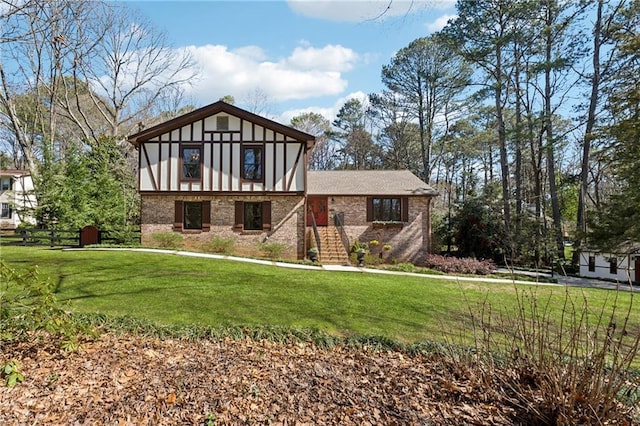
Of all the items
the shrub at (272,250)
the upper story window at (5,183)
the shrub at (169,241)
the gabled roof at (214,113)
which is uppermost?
the gabled roof at (214,113)

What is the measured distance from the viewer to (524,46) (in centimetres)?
1908

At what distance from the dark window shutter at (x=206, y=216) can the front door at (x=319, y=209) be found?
5211 millimetres

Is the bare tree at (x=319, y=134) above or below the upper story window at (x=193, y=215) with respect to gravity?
above

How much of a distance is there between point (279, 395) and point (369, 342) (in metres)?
1.72

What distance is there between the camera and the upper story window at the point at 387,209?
696 inches

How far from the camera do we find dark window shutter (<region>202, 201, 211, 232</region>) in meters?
15.4

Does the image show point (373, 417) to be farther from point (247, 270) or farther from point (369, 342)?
point (247, 270)

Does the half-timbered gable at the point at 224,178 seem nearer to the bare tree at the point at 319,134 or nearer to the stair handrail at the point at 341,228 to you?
the stair handrail at the point at 341,228

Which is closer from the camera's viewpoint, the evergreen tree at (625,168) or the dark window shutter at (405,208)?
the evergreen tree at (625,168)

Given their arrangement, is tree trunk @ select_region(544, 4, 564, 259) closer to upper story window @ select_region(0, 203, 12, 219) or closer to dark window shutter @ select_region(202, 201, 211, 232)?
dark window shutter @ select_region(202, 201, 211, 232)

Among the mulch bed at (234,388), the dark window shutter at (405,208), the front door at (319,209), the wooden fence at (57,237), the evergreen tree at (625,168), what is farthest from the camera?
the front door at (319,209)

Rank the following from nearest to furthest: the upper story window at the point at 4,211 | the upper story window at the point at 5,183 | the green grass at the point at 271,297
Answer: the green grass at the point at 271,297 → the upper story window at the point at 5,183 → the upper story window at the point at 4,211

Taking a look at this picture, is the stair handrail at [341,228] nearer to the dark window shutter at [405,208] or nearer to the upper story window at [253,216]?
the dark window shutter at [405,208]

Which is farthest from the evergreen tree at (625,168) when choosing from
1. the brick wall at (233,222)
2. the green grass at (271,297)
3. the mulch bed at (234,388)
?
the brick wall at (233,222)
